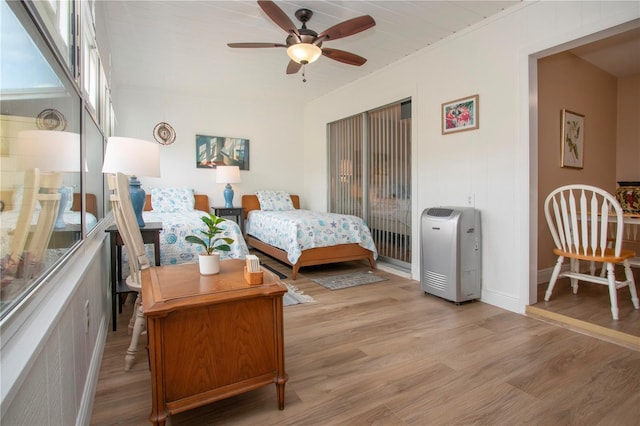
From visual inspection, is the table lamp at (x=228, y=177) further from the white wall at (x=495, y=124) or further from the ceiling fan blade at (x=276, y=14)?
the ceiling fan blade at (x=276, y=14)

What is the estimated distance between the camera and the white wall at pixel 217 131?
525 cm

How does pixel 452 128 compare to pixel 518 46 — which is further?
pixel 452 128

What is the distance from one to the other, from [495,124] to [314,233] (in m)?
2.24

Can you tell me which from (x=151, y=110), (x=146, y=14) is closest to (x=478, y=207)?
(x=146, y=14)

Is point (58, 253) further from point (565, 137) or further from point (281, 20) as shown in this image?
point (565, 137)

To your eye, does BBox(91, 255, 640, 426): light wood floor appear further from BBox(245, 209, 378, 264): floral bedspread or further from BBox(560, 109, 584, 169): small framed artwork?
BBox(560, 109, 584, 169): small framed artwork

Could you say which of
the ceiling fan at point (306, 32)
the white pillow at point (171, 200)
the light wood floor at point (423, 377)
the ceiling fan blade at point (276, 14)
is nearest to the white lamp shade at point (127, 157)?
the ceiling fan at point (306, 32)

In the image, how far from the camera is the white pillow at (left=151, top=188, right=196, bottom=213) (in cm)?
500

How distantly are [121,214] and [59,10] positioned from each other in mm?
1048

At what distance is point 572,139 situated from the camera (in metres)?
3.99

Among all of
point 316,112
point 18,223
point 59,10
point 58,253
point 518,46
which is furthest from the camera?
point 316,112

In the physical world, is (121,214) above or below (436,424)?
above

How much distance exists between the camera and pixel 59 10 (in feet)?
4.92

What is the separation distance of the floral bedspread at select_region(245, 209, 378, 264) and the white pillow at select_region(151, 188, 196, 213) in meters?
1.42
